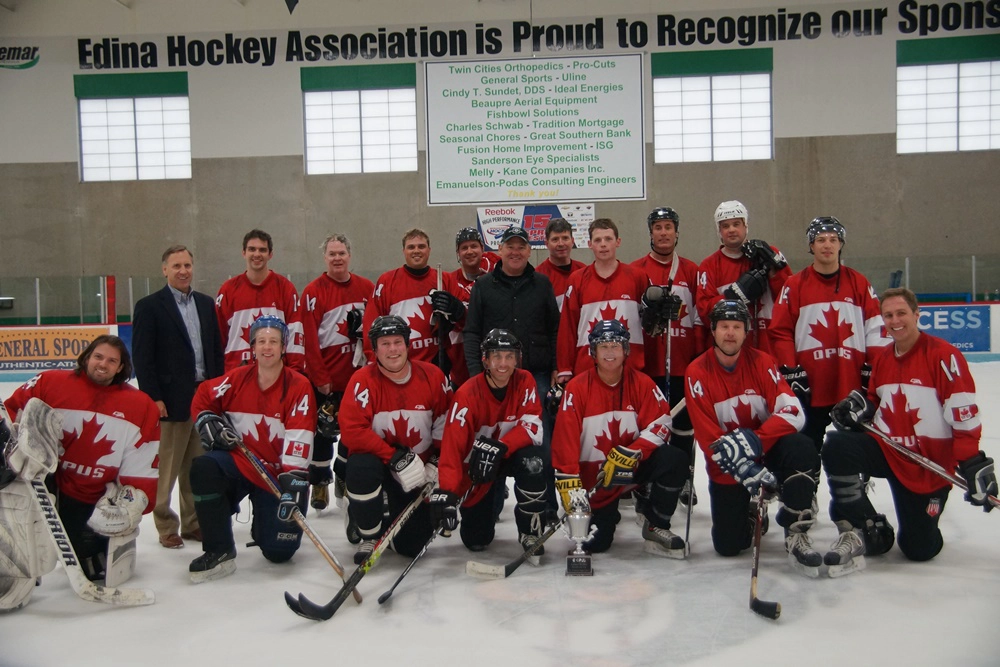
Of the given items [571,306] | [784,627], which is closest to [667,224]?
[571,306]

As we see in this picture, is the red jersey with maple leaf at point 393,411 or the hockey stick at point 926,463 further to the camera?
the red jersey with maple leaf at point 393,411

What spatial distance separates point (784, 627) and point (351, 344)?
108 inches

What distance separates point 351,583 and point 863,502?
214 centimetres

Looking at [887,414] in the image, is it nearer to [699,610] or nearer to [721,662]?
[699,610]

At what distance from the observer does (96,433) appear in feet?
10.4

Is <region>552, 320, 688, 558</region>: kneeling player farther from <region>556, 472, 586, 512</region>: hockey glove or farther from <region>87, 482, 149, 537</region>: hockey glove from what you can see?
<region>87, 482, 149, 537</region>: hockey glove

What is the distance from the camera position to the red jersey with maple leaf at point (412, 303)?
166 inches

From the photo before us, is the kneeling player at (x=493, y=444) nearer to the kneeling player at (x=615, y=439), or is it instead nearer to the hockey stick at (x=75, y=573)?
the kneeling player at (x=615, y=439)

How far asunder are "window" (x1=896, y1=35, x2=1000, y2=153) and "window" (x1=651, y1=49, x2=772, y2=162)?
2233mm

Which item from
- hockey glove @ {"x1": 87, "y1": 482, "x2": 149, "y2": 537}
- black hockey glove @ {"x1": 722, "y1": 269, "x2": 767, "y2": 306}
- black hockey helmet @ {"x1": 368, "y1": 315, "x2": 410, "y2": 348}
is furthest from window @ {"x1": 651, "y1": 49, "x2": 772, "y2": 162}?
hockey glove @ {"x1": 87, "y1": 482, "x2": 149, "y2": 537}

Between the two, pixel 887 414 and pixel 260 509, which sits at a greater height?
pixel 887 414

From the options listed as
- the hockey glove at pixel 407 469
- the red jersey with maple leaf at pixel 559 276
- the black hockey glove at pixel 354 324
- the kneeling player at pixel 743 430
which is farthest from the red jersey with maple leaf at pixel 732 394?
the black hockey glove at pixel 354 324

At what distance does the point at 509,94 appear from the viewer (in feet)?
40.4

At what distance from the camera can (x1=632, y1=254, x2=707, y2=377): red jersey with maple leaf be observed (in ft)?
13.8
